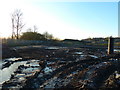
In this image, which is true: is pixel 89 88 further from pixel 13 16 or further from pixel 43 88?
pixel 13 16

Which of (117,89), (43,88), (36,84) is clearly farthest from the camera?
(36,84)

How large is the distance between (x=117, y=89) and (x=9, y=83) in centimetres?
404

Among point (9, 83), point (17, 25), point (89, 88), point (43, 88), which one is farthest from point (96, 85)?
point (17, 25)

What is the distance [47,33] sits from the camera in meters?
55.7

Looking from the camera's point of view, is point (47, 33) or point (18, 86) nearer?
point (18, 86)

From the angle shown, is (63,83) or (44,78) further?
(44,78)

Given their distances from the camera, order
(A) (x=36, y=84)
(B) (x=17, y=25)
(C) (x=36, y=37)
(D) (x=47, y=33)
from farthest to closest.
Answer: (D) (x=47, y=33) → (C) (x=36, y=37) → (B) (x=17, y=25) → (A) (x=36, y=84)

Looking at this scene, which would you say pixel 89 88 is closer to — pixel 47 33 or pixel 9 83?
pixel 9 83

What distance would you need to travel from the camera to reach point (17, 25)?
1640 inches

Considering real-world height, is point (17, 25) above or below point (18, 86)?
above

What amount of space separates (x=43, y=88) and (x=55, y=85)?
0.52 m

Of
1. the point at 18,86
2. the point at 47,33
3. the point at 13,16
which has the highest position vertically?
the point at 13,16

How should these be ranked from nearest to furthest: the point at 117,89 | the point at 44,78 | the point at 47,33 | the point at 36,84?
the point at 117,89 → the point at 36,84 → the point at 44,78 → the point at 47,33

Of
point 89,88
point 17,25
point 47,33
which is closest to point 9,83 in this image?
point 89,88
